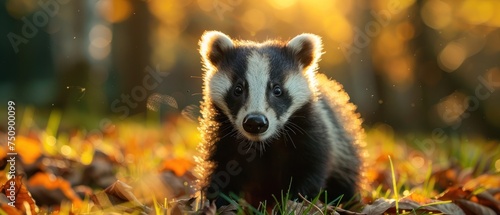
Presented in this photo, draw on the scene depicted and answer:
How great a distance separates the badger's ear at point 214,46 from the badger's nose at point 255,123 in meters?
0.79

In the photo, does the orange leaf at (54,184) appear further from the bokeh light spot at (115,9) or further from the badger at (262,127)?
the bokeh light spot at (115,9)

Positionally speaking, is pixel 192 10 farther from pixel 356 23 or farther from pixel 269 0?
→ pixel 356 23

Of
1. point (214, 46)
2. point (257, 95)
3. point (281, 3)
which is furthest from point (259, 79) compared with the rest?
point (281, 3)

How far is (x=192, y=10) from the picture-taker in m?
17.1

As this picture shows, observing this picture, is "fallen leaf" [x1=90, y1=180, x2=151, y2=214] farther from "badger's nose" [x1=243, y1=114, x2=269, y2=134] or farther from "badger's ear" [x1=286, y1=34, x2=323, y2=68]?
"badger's ear" [x1=286, y1=34, x2=323, y2=68]

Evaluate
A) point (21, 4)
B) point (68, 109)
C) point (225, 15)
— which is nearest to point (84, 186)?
point (68, 109)

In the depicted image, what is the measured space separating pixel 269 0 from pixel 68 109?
7.29m

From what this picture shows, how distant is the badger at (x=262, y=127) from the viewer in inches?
162

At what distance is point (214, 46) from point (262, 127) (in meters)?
0.94

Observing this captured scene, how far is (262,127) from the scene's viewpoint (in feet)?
12.8

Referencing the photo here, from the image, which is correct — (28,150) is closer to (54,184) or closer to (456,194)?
(54,184)

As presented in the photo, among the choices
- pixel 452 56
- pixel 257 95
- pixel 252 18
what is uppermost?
pixel 252 18

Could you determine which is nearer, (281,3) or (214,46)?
(214,46)

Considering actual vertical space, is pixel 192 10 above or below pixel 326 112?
above
